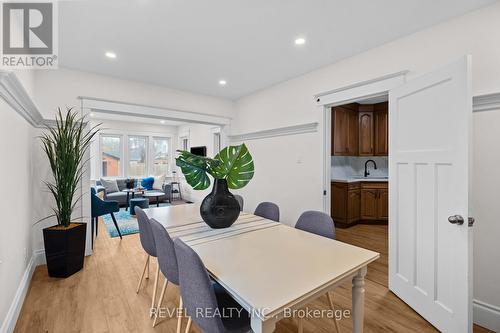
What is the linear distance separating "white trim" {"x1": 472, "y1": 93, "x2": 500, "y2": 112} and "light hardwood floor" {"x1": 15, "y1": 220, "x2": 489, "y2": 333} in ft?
5.69

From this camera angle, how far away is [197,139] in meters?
7.11

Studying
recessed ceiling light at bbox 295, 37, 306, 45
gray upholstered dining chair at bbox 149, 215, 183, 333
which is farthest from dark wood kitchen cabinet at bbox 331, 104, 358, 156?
gray upholstered dining chair at bbox 149, 215, 183, 333

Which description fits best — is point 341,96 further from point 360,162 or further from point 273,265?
point 360,162

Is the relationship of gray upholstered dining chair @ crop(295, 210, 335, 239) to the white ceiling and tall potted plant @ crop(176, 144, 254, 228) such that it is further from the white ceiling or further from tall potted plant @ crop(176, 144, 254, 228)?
the white ceiling

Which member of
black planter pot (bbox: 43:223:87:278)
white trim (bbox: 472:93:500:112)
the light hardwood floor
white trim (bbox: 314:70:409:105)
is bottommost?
the light hardwood floor

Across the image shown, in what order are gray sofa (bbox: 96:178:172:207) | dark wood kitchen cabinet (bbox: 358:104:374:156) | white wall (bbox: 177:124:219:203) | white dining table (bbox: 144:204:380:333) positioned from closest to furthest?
white dining table (bbox: 144:204:380:333), dark wood kitchen cabinet (bbox: 358:104:374:156), gray sofa (bbox: 96:178:172:207), white wall (bbox: 177:124:219:203)

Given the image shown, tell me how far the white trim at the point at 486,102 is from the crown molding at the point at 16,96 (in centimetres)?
329

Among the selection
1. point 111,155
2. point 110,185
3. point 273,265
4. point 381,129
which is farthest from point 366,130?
point 111,155

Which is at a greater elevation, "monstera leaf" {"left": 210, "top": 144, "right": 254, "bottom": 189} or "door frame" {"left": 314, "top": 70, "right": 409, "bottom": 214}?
"door frame" {"left": 314, "top": 70, "right": 409, "bottom": 214}

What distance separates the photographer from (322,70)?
303 cm

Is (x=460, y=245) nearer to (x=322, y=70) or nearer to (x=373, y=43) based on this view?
(x=373, y=43)

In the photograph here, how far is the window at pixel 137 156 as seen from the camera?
748 centimetres

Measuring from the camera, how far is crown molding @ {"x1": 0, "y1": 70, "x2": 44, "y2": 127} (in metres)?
1.42

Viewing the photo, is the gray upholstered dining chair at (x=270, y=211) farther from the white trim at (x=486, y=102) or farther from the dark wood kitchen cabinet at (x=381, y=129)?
the dark wood kitchen cabinet at (x=381, y=129)
